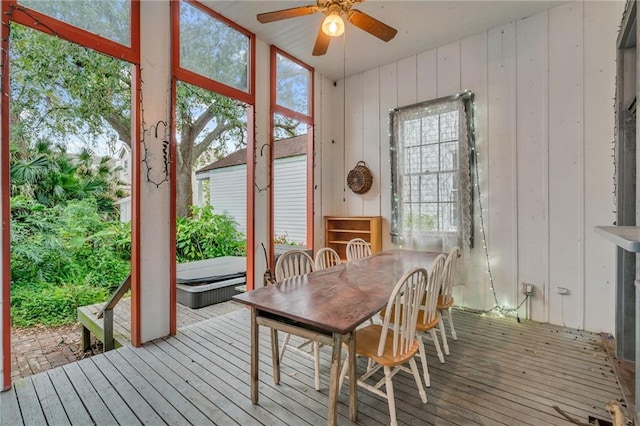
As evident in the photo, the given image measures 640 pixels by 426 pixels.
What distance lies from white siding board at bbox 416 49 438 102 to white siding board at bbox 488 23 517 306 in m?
0.66

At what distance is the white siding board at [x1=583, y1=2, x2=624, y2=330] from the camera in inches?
119

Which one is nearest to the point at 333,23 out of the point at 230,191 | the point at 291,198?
the point at 291,198

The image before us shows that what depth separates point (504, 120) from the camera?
11.9 feet

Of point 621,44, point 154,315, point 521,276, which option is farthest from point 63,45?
point 521,276

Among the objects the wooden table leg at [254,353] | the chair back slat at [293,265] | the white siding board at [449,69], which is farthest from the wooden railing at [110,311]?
the white siding board at [449,69]

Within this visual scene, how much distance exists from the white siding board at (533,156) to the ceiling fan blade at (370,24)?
82.4 inches

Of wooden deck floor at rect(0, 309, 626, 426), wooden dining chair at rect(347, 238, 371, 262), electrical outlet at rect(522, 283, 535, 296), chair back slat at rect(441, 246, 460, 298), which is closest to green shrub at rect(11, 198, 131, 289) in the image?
wooden deck floor at rect(0, 309, 626, 426)

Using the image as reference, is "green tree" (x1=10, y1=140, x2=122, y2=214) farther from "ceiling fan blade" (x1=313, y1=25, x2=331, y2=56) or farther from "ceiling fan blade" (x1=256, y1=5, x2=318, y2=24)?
"ceiling fan blade" (x1=313, y1=25, x2=331, y2=56)

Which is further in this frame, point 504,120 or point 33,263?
point 33,263

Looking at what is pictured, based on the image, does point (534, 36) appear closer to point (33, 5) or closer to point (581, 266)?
point (581, 266)

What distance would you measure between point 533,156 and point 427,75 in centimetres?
173

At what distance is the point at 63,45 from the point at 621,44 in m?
6.05

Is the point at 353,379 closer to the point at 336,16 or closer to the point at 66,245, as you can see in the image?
the point at 336,16

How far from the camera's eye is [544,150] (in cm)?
339
